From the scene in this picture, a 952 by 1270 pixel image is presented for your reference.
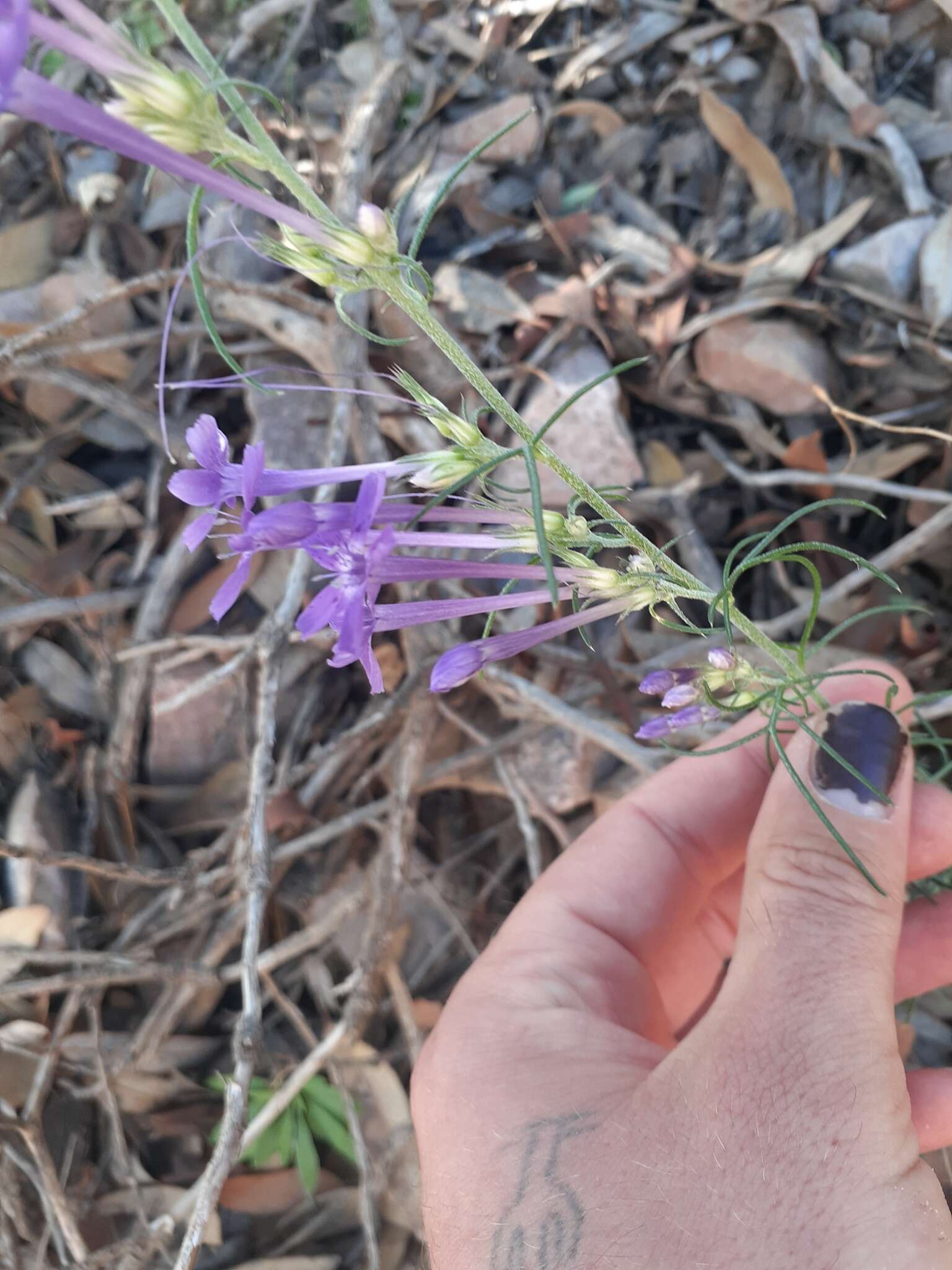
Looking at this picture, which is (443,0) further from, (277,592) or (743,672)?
(743,672)

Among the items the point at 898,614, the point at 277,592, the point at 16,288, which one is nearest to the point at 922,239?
the point at 898,614

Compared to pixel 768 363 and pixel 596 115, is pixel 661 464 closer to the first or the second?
pixel 768 363

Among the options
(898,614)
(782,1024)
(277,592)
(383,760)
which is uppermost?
(277,592)

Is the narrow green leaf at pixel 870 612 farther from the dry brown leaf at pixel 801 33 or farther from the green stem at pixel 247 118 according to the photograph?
the dry brown leaf at pixel 801 33

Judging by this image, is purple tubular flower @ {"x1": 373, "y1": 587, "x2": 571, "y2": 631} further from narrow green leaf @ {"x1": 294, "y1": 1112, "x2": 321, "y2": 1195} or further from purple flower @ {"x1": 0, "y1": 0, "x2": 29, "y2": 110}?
narrow green leaf @ {"x1": 294, "y1": 1112, "x2": 321, "y2": 1195}

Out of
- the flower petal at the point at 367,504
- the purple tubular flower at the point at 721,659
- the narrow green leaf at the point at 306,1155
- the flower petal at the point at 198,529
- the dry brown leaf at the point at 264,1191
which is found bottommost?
the dry brown leaf at the point at 264,1191

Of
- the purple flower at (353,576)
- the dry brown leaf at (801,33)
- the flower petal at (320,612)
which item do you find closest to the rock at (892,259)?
the dry brown leaf at (801,33)

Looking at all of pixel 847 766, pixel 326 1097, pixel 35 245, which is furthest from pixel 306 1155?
pixel 35 245

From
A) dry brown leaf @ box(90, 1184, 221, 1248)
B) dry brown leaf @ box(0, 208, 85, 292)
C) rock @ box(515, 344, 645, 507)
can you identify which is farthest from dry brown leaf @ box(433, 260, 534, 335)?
dry brown leaf @ box(90, 1184, 221, 1248)
